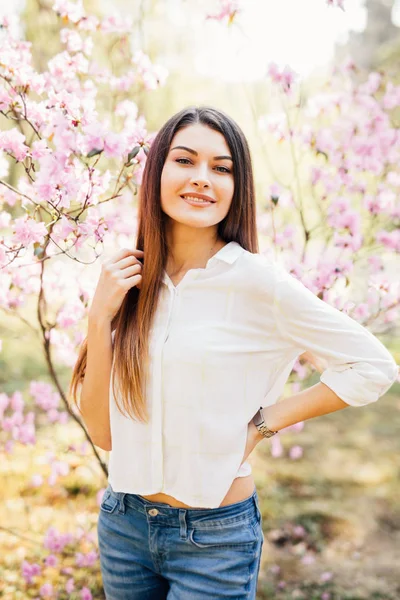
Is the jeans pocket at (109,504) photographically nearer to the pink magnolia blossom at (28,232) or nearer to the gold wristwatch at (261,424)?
the gold wristwatch at (261,424)

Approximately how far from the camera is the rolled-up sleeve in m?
1.28

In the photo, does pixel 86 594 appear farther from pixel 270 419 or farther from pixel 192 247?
pixel 192 247

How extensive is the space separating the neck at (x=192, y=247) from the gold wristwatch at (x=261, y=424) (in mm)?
382

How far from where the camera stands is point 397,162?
3.14 m

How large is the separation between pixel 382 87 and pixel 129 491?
2.89m

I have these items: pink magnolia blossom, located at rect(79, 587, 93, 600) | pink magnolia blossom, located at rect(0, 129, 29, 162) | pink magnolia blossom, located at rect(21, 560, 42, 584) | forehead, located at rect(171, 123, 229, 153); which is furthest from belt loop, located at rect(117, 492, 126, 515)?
pink magnolia blossom, located at rect(21, 560, 42, 584)

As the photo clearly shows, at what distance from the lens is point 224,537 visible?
1.30 metres

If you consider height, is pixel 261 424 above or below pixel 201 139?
below

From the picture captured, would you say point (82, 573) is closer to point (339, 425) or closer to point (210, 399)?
point (210, 399)

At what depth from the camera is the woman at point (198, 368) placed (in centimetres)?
130

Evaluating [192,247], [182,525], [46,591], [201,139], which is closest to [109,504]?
[182,525]

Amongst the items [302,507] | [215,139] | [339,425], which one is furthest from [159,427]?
[339,425]

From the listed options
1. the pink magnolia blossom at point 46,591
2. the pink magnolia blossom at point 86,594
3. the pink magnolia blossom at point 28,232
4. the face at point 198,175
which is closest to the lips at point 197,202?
the face at point 198,175

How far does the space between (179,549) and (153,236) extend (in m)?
0.72
